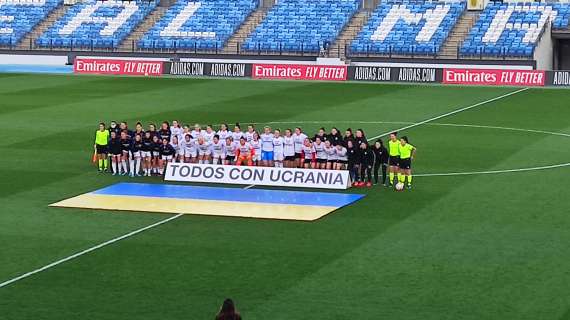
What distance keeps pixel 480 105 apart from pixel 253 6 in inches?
1159

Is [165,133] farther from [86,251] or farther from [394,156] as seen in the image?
[86,251]

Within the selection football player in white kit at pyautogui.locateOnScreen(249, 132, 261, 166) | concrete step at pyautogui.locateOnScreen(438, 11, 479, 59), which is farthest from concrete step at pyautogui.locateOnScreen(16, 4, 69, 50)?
football player in white kit at pyautogui.locateOnScreen(249, 132, 261, 166)

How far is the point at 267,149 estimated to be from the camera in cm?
3131

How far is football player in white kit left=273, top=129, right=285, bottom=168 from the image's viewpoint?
3103 cm

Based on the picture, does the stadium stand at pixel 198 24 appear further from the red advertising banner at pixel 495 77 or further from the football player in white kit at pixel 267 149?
the football player in white kit at pixel 267 149

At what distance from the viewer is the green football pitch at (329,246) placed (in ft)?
61.6

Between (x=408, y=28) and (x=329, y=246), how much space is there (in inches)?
1872

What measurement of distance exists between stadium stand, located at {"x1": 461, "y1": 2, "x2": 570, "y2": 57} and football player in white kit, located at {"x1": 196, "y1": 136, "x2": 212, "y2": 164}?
116 ft

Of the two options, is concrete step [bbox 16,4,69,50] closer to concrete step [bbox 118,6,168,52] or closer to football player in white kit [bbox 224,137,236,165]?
concrete step [bbox 118,6,168,52]

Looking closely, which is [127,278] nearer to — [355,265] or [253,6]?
[355,265]

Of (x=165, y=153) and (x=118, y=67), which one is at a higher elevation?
(x=118, y=67)

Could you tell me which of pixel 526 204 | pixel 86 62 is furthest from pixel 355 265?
pixel 86 62

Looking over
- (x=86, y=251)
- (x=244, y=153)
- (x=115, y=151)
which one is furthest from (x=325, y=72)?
(x=86, y=251)

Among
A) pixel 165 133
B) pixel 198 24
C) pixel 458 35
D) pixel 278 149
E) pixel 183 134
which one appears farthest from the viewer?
pixel 198 24
